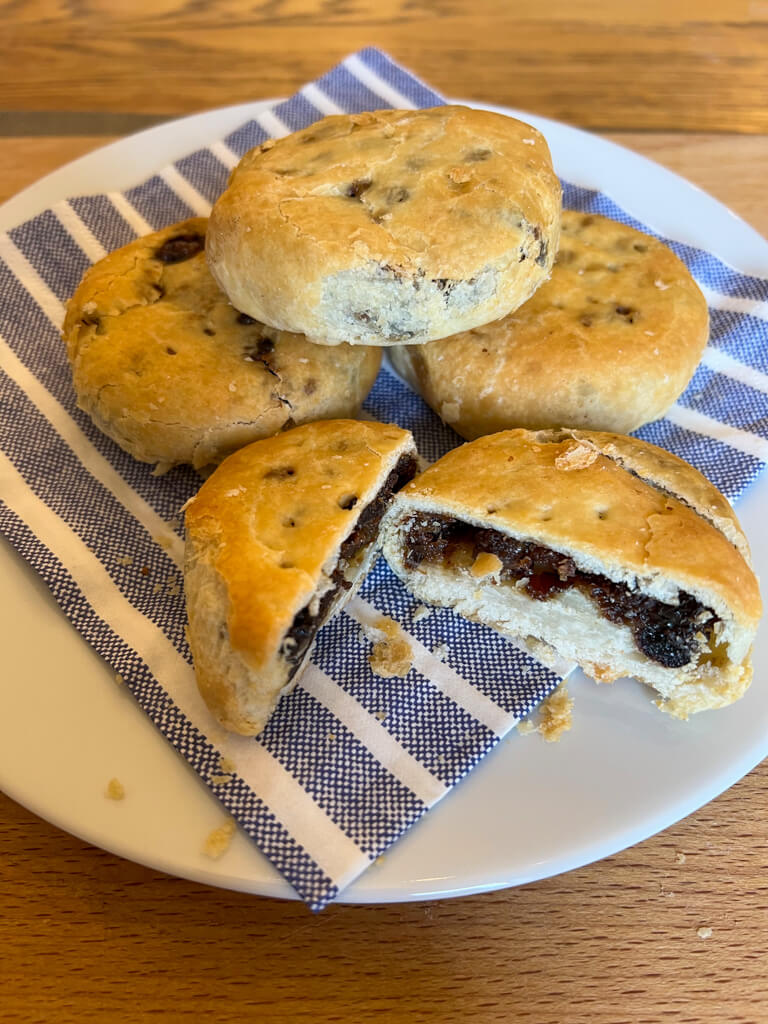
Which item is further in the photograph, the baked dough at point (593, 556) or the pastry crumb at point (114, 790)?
the baked dough at point (593, 556)

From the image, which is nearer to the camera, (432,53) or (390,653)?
(390,653)

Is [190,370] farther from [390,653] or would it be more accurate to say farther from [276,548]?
[390,653]

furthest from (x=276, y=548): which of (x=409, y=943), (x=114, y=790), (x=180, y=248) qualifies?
(x=180, y=248)

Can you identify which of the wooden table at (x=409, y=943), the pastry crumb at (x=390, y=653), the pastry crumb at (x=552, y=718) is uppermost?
the pastry crumb at (x=390, y=653)

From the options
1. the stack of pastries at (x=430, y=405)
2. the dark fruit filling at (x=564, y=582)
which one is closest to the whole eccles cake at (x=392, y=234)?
the stack of pastries at (x=430, y=405)

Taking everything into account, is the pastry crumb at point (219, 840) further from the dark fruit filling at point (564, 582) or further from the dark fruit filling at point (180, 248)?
the dark fruit filling at point (180, 248)
